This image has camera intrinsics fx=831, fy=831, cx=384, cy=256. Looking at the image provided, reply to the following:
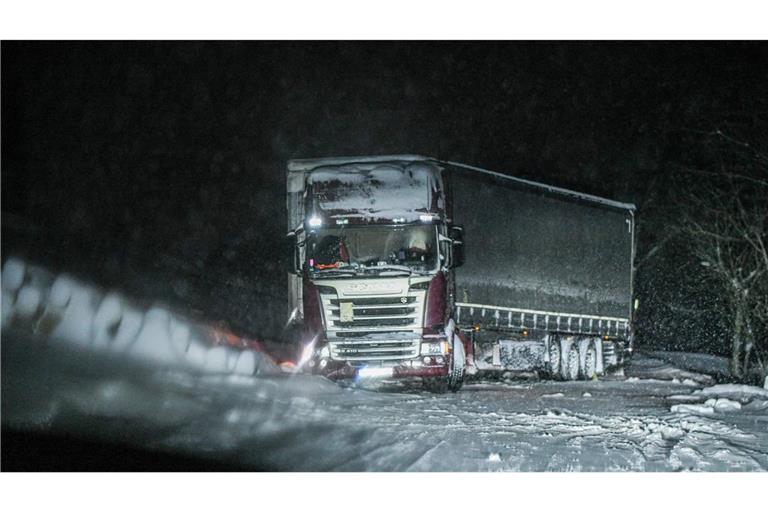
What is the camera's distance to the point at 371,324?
12.5 meters

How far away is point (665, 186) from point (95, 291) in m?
22.4

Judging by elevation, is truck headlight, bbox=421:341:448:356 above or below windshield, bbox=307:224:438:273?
below

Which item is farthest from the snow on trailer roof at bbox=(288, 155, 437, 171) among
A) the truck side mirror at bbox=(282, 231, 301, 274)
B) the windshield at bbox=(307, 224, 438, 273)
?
the truck side mirror at bbox=(282, 231, 301, 274)

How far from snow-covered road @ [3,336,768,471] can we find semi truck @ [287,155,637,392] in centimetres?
85

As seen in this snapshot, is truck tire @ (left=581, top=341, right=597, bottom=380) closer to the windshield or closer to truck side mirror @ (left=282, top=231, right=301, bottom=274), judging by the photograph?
the windshield

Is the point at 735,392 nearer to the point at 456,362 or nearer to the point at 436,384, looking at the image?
the point at 456,362

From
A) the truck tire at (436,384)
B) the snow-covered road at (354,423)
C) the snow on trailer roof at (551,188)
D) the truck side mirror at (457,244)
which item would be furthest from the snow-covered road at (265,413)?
the snow on trailer roof at (551,188)

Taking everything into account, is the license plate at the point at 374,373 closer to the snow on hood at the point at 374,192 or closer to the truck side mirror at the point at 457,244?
the truck side mirror at the point at 457,244

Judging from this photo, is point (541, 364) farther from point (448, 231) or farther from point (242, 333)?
point (242, 333)

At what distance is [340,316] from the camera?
12.4 metres

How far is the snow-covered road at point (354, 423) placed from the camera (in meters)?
8.61

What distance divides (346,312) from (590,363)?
689 cm

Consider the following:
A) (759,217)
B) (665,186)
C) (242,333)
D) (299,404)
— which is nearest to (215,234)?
(242,333)

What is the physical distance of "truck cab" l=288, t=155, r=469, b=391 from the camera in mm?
12383
